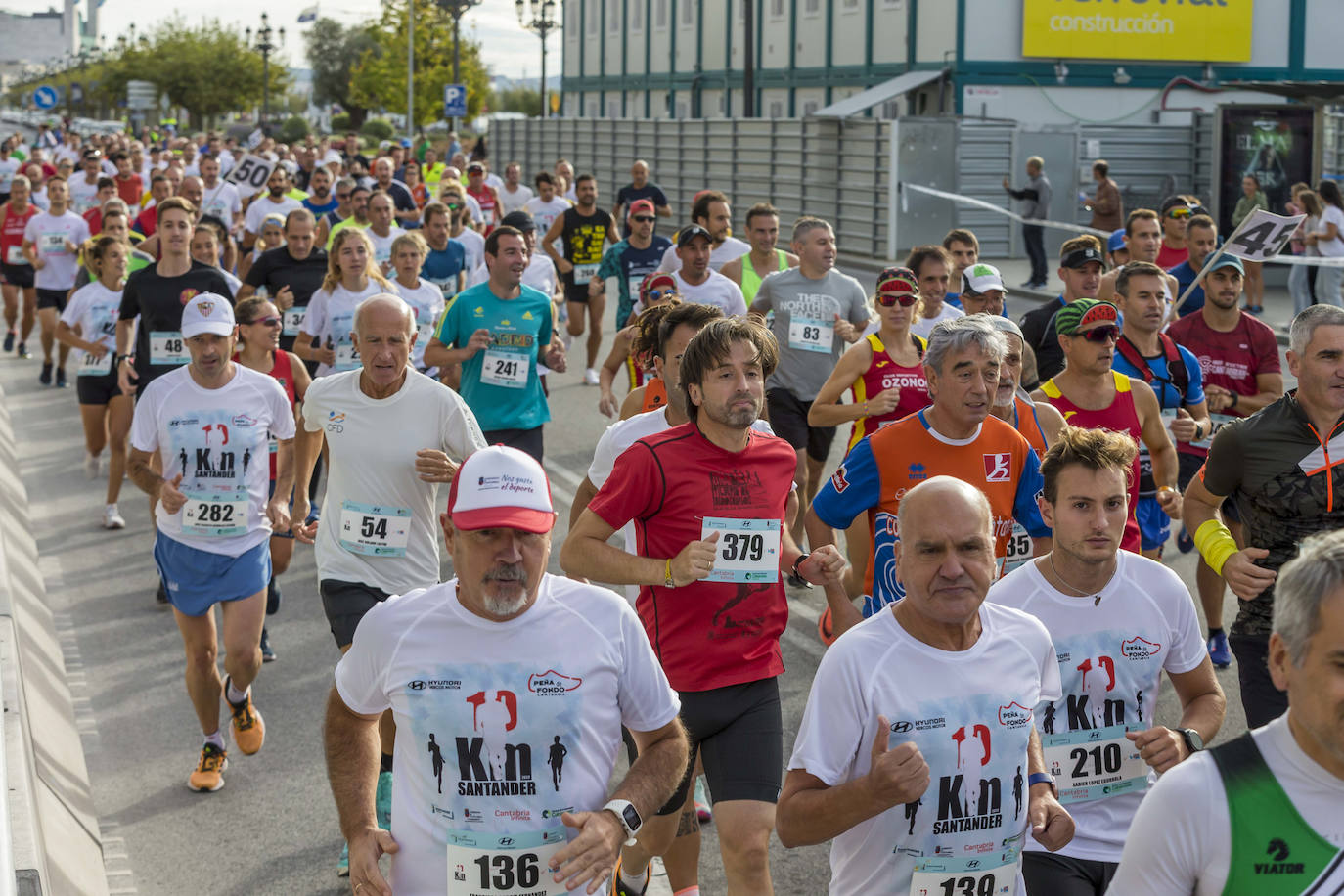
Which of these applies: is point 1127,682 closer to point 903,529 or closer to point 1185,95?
point 903,529

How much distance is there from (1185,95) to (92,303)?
103 ft

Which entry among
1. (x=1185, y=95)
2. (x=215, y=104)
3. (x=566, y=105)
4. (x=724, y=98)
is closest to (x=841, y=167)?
(x=1185, y=95)

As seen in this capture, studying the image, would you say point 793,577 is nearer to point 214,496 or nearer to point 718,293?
point 214,496

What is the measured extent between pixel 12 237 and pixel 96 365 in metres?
8.15

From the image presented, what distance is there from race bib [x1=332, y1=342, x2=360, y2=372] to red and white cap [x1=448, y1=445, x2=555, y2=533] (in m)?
7.07

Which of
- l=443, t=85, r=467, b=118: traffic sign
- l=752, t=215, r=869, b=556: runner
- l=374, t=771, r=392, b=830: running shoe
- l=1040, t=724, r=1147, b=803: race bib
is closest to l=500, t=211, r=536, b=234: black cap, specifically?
l=752, t=215, r=869, b=556: runner

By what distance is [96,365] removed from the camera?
12.0 meters

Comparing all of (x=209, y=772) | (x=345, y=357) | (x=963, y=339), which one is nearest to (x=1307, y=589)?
(x=963, y=339)

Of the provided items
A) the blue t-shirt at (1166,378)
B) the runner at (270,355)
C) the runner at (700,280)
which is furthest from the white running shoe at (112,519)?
the blue t-shirt at (1166,378)

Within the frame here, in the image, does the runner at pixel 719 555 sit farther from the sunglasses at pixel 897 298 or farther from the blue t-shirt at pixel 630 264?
the blue t-shirt at pixel 630 264

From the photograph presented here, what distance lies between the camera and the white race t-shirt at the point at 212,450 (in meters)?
7.21

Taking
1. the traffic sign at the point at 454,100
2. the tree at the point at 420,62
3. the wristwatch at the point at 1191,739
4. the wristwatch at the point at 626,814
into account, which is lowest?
the wristwatch at the point at 626,814

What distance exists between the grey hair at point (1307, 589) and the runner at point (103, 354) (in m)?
9.98

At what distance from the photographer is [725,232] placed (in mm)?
13234
